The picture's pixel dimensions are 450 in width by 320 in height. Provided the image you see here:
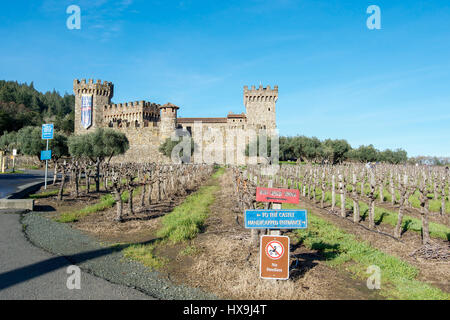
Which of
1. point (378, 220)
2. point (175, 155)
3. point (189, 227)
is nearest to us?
point (189, 227)

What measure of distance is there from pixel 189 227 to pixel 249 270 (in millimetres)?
3475

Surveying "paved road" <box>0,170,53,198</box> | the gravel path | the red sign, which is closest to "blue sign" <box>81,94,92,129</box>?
"paved road" <box>0,170,53,198</box>

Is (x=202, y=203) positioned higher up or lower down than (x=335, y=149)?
lower down

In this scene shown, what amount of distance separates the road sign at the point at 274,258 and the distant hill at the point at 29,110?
74047 millimetres

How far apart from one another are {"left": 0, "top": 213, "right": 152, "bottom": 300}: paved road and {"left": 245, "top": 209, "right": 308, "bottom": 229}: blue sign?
2.11 meters

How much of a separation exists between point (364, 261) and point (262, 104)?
5137cm

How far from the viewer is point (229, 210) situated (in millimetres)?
12680

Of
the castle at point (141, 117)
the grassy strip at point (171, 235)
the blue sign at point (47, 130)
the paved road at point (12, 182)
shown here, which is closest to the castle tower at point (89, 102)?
the castle at point (141, 117)

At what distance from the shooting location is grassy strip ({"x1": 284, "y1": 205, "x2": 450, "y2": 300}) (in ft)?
16.7

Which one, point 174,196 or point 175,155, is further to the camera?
point 175,155

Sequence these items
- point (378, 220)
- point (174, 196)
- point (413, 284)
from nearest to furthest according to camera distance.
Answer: point (413, 284) < point (378, 220) < point (174, 196)
